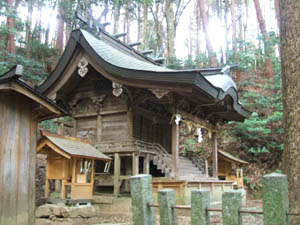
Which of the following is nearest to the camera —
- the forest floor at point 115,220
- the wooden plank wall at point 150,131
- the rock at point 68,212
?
the forest floor at point 115,220

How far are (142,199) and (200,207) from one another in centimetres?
84

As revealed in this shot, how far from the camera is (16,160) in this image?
5977 mm

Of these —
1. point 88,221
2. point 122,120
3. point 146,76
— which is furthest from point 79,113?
point 88,221

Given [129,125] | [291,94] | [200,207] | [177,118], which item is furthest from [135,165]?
[200,207]

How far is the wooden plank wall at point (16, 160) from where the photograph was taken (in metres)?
5.73

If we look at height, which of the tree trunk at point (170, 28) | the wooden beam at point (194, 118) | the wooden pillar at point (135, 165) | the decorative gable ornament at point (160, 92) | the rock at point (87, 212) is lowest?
the rock at point (87, 212)

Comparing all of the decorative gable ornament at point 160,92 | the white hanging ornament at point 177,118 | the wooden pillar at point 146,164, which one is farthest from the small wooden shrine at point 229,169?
the decorative gable ornament at point 160,92

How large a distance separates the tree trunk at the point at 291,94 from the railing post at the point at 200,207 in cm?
139

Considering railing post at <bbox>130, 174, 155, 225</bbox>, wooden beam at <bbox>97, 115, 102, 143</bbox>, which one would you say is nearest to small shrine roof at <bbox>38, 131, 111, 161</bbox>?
wooden beam at <bbox>97, 115, 102, 143</bbox>

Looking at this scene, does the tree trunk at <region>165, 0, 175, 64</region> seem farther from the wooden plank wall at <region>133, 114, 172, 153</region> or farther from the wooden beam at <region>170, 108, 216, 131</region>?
the wooden beam at <region>170, 108, 216, 131</region>

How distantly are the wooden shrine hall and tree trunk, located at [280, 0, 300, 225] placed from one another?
485 cm

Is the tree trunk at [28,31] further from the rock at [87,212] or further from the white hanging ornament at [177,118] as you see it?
the rock at [87,212]

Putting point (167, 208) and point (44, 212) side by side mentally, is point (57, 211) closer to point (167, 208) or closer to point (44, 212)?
point (44, 212)

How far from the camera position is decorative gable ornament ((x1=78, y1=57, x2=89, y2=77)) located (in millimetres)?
12664
